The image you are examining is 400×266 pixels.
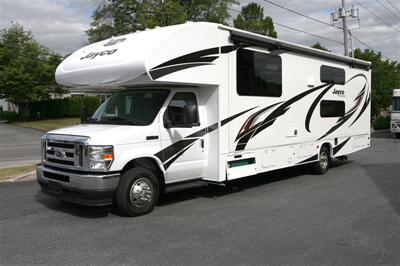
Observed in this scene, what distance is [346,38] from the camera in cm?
2770

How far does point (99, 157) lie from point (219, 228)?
6.82 feet

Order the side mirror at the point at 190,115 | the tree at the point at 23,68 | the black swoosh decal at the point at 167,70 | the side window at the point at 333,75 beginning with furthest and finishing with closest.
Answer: the tree at the point at 23,68, the side window at the point at 333,75, the side mirror at the point at 190,115, the black swoosh decal at the point at 167,70

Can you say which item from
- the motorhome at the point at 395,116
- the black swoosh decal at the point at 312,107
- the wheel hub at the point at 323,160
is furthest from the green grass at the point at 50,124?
the black swoosh decal at the point at 312,107

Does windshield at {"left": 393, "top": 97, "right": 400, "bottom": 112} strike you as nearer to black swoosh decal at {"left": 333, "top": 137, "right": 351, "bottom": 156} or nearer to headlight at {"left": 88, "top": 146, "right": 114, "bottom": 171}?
black swoosh decal at {"left": 333, "top": 137, "right": 351, "bottom": 156}

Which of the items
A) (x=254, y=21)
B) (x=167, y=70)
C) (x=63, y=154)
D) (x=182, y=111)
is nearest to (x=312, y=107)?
(x=182, y=111)

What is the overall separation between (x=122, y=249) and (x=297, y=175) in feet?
23.6

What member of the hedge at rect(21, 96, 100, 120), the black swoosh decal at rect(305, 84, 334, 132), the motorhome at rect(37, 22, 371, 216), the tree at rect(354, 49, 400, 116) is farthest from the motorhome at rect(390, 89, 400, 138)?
the hedge at rect(21, 96, 100, 120)

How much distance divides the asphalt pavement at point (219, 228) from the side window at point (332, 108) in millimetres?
2544

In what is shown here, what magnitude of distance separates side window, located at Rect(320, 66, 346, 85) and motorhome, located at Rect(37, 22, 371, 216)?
36.9 inches

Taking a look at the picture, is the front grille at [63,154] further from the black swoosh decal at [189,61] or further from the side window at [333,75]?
the side window at [333,75]

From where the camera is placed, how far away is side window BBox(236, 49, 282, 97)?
892 cm

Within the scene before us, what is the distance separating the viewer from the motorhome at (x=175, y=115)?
7.07 meters

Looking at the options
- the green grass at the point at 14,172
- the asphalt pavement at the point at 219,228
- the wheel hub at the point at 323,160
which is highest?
the wheel hub at the point at 323,160

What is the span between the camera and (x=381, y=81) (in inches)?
1310
